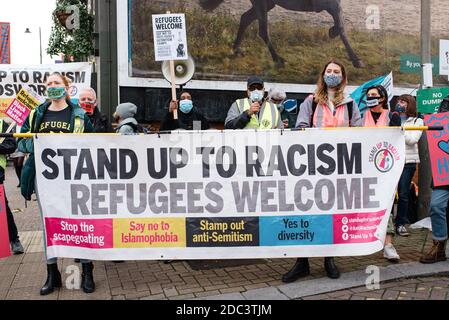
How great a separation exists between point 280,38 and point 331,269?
8046 mm

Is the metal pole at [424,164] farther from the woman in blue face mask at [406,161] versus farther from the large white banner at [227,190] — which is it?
the large white banner at [227,190]

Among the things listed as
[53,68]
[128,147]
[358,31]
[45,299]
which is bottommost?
[45,299]

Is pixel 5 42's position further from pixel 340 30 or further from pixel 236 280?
pixel 236 280

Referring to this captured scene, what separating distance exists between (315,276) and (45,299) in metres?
2.54

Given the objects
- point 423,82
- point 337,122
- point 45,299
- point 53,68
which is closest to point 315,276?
point 337,122

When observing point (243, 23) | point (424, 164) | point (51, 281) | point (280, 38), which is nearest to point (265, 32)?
point (280, 38)

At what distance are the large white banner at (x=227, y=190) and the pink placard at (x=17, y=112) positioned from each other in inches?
218

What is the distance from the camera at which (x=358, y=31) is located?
1245 centimetres

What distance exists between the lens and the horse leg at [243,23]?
11289mm
